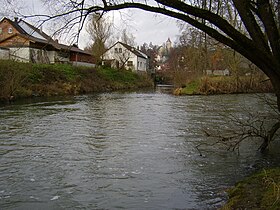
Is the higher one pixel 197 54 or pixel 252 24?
pixel 197 54

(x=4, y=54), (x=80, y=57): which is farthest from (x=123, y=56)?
(x=4, y=54)

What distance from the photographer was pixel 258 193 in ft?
18.5

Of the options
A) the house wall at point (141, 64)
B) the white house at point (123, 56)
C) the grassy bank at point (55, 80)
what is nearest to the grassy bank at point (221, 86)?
the grassy bank at point (55, 80)

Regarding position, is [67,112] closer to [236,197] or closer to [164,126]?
[164,126]

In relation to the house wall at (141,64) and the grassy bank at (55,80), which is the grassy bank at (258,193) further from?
the house wall at (141,64)

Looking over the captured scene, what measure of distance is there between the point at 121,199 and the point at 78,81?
36939mm

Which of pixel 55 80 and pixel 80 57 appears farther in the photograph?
pixel 80 57

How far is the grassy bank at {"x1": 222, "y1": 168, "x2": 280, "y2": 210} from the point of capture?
195 inches

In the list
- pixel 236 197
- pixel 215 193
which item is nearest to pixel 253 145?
pixel 215 193

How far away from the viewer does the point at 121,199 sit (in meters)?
6.50

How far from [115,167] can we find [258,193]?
378cm

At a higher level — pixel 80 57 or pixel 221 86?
pixel 80 57

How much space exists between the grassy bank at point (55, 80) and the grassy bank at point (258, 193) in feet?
75.5

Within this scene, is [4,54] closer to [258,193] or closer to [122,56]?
[258,193]
